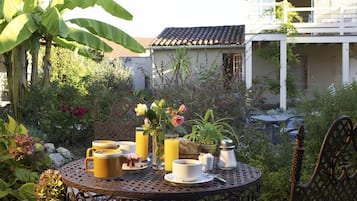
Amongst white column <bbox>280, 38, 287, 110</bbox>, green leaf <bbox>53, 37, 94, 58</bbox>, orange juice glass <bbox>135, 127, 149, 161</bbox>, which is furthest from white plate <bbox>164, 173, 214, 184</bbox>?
white column <bbox>280, 38, 287, 110</bbox>

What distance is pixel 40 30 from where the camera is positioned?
9.33 metres

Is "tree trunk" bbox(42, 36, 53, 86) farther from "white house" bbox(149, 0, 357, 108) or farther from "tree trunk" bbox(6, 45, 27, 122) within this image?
"white house" bbox(149, 0, 357, 108)

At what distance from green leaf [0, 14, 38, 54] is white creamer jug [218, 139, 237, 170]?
235 inches

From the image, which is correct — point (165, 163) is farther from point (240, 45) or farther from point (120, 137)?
point (240, 45)

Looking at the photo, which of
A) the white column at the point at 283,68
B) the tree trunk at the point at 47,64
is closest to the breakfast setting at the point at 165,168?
the tree trunk at the point at 47,64

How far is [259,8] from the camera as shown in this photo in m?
14.9

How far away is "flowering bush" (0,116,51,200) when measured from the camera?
3.85m

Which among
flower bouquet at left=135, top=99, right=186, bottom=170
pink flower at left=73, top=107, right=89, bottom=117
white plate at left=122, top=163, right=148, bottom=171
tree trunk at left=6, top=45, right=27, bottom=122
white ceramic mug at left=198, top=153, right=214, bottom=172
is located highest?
tree trunk at left=6, top=45, right=27, bottom=122

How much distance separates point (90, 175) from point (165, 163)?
52 centimetres

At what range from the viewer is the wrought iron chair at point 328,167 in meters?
2.08

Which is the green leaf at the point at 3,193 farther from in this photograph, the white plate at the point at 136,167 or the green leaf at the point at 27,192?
the white plate at the point at 136,167

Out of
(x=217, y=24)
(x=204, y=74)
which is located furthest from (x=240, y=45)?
(x=204, y=74)

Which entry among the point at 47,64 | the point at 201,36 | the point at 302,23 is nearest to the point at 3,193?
the point at 47,64

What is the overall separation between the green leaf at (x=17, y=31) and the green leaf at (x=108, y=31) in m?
1.15
